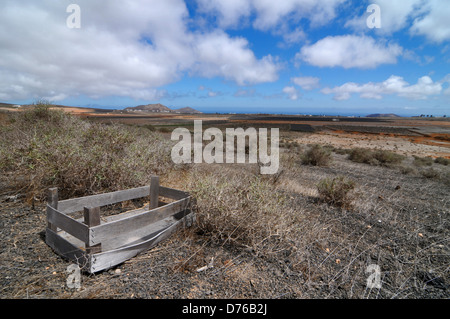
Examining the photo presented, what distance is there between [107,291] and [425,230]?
17.1 ft

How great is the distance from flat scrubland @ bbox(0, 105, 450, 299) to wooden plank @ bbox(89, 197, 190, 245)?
351 millimetres

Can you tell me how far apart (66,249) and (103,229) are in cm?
64

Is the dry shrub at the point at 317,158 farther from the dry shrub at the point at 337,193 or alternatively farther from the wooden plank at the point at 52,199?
the wooden plank at the point at 52,199

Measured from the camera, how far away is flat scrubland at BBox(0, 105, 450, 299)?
254cm

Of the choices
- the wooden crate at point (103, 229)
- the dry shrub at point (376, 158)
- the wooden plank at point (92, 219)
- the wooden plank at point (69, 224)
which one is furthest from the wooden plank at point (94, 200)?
the dry shrub at point (376, 158)

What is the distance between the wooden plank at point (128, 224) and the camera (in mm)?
2559

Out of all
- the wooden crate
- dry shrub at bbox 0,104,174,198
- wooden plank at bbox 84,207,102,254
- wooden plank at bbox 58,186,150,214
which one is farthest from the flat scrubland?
wooden plank at bbox 58,186,150,214

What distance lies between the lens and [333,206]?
5359mm

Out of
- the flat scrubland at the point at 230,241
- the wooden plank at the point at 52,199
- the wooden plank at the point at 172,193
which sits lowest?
the flat scrubland at the point at 230,241

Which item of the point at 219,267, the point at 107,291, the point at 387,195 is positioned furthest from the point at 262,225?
the point at 387,195

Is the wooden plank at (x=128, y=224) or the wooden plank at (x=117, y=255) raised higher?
the wooden plank at (x=128, y=224)

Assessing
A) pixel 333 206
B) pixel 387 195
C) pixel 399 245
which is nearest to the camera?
pixel 399 245
